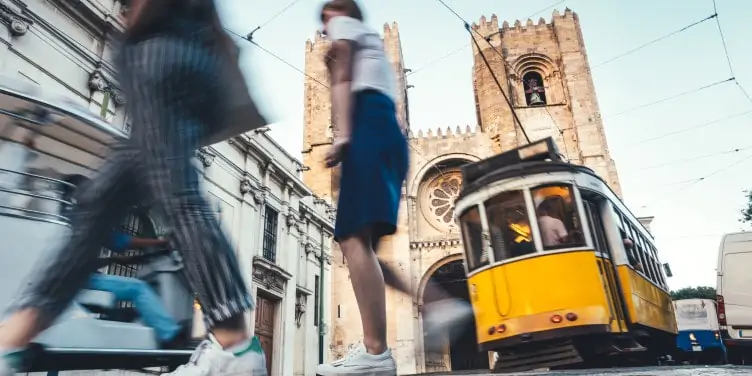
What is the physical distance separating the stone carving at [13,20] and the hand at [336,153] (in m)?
7.92

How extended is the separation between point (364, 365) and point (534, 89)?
28508 millimetres

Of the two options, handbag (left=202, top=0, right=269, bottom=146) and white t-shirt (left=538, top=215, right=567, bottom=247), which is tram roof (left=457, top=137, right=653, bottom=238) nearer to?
white t-shirt (left=538, top=215, right=567, bottom=247)

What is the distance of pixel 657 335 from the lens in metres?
7.05

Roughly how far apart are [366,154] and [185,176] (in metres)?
0.60

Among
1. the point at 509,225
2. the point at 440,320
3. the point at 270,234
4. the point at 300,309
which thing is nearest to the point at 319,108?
the point at 270,234

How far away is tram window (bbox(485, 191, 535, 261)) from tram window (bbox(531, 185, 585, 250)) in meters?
0.18

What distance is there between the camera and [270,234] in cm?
1385

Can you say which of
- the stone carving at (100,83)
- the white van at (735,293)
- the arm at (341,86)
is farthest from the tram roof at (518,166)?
the stone carving at (100,83)

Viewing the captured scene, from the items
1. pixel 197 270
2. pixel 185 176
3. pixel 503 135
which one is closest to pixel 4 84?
pixel 185 176

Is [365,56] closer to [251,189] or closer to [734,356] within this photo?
[734,356]

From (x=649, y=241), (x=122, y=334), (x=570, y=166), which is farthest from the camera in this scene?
(x=649, y=241)

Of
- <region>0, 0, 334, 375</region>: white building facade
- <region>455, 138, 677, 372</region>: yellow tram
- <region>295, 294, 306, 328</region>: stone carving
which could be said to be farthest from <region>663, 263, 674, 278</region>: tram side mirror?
<region>295, 294, 306, 328</region>: stone carving

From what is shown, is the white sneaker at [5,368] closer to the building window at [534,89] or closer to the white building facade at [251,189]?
the white building facade at [251,189]

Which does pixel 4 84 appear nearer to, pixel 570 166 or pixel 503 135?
pixel 570 166
